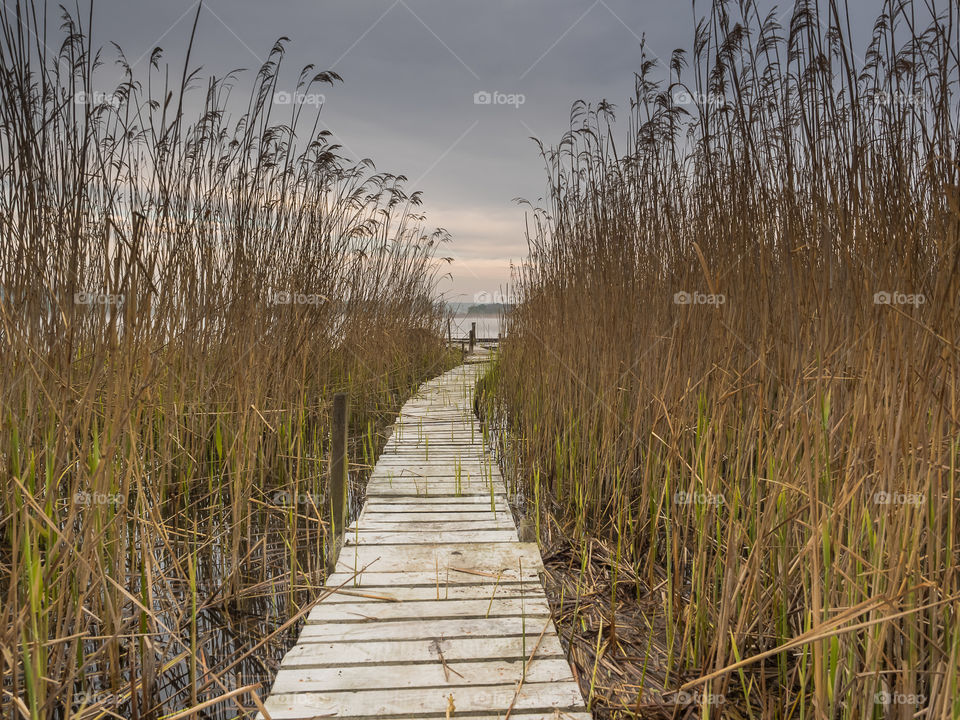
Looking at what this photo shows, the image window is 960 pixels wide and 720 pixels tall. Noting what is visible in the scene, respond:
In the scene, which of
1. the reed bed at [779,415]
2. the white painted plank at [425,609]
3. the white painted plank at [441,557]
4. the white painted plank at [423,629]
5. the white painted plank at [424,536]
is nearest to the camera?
the reed bed at [779,415]

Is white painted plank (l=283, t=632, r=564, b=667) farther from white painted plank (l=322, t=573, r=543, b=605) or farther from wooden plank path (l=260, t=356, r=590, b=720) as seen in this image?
white painted plank (l=322, t=573, r=543, b=605)

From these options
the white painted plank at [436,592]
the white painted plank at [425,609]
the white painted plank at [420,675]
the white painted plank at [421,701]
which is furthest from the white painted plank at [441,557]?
the white painted plank at [421,701]

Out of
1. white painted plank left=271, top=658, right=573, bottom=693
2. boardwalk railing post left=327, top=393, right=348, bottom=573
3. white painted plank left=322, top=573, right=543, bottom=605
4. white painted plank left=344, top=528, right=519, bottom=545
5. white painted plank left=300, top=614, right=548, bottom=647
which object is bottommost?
white painted plank left=271, top=658, right=573, bottom=693

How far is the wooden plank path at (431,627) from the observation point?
4.70 feet

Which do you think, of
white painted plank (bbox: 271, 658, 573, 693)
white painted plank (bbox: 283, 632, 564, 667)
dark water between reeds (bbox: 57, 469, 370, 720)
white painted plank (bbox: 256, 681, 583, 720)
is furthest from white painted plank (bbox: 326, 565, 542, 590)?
white painted plank (bbox: 256, 681, 583, 720)

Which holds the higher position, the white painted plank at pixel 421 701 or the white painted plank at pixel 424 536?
the white painted plank at pixel 424 536

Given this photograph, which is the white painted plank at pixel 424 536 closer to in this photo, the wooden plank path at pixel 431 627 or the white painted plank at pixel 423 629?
the wooden plank path at pixel 431 627

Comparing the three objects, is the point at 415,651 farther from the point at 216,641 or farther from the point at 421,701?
the point at 216,641

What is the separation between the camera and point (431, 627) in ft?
5.83

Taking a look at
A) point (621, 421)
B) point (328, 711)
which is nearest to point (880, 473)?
point (328, 711)

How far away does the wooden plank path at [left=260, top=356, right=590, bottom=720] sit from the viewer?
1.43m

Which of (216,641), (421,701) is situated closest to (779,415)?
(421,701)

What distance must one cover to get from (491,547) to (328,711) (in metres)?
1.04

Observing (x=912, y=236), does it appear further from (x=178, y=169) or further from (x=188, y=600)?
(x=178, y=169)
